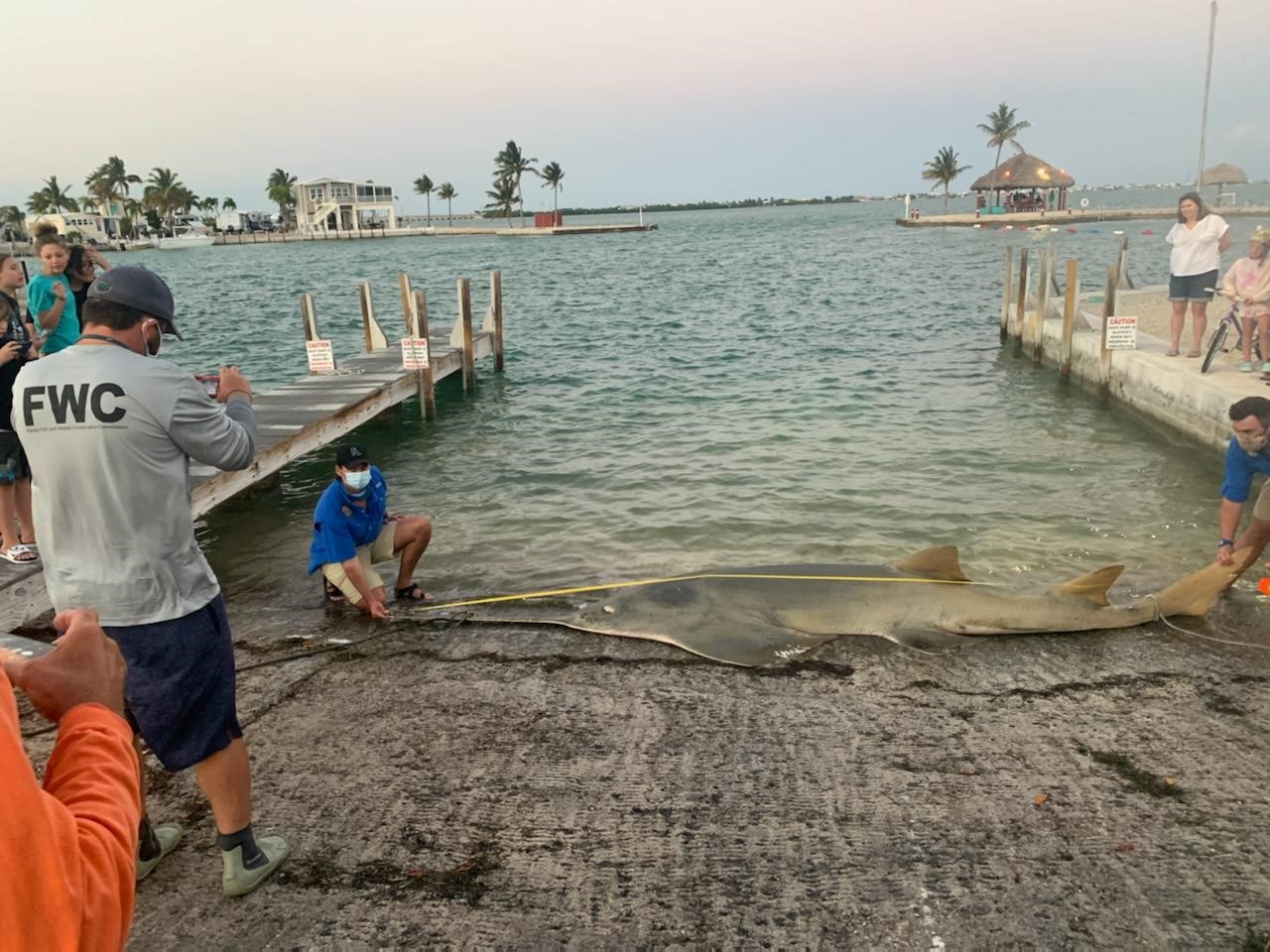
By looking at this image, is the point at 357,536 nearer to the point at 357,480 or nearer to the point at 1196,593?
the point at 357,480

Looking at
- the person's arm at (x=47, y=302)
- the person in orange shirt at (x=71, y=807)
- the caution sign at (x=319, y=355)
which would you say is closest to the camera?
the person in orange shirt at (x=71, y=807)

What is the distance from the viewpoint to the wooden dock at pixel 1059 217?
7419 cm

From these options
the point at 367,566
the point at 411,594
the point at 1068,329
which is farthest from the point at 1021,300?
the point at 367,566

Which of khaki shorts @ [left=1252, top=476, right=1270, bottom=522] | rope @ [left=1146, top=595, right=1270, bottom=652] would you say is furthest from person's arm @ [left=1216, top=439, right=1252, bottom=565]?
rope @ [left=1146, top=595, right=1270, bottom=652]

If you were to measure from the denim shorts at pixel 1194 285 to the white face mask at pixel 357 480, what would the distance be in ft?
37.9

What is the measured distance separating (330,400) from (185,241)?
394 feet

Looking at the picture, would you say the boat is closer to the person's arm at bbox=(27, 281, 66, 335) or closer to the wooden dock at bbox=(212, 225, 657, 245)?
the wooden dock at bbox=(212, 225, 657, 245)

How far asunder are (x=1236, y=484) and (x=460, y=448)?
34.1 feet

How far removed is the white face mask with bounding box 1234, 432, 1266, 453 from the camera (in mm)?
6145

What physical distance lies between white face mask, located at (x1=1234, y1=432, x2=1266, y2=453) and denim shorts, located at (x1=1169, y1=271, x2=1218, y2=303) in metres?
6.96

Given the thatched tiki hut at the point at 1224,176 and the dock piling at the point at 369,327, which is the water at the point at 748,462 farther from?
the thatched tiki hut at the point at 1224,176

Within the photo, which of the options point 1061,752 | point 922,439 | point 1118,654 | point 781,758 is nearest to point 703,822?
point 781,758

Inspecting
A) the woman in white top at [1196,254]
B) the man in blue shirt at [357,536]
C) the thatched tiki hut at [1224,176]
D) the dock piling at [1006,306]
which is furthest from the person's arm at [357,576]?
the thatched tiki hut at [1224,176]

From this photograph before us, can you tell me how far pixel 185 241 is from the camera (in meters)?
114
